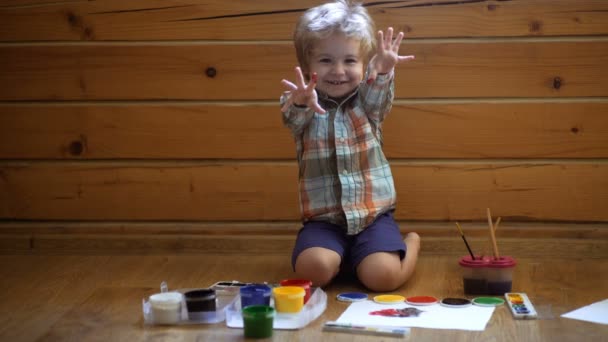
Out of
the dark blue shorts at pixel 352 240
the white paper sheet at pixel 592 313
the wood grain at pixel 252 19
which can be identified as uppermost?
the wood grain at pixel 252 19

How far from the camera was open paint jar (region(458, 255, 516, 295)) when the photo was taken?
171 centimetres

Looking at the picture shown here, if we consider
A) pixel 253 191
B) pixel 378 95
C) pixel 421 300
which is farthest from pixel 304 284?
pixel 253 191

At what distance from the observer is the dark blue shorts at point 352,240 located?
6.05 ft

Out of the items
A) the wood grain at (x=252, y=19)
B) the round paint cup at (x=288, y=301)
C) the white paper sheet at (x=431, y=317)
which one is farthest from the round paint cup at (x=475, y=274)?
the wood grain at (x=252, y=19)

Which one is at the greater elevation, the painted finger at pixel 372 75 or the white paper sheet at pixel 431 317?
the painted finger at pixel 372 75

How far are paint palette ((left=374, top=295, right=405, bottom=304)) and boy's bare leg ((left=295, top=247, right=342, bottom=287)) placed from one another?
0.46 feet

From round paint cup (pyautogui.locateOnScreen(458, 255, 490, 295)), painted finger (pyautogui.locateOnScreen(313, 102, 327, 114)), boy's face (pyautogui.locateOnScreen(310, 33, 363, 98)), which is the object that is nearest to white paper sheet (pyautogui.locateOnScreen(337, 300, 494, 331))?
round paint cup (pyautogui.locateOnScreen(458, 255, 490, 295))

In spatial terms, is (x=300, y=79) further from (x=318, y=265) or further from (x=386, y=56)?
(x=318, y=265)

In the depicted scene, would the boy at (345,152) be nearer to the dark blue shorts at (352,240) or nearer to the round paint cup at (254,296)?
the dark blue shorts at (352,240)

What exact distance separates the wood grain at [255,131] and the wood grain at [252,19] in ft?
0.58

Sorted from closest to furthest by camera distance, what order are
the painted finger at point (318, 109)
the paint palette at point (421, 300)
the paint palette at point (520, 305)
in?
the paint palette at point (520, 305) → the paint palette at point (421, 300) → the painted finger at point (318, 109)

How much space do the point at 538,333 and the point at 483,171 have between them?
0.72 m

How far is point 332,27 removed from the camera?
1.83 m

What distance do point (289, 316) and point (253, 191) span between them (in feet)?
2.34
